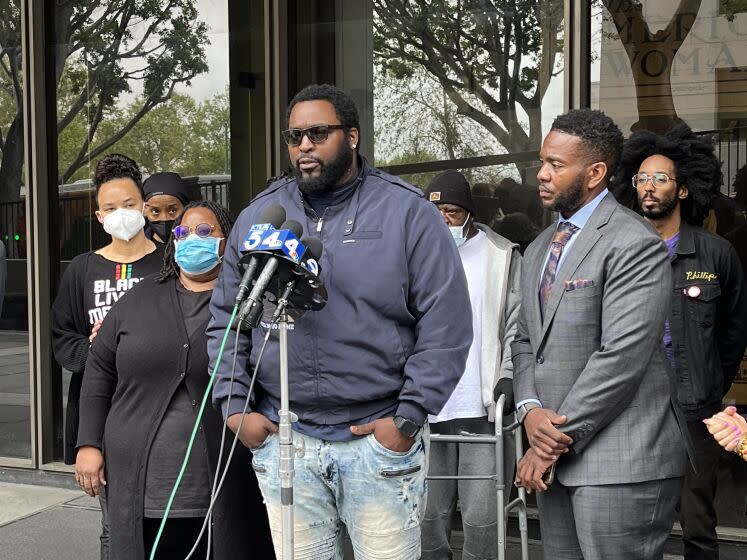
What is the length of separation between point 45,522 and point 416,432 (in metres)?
3.99

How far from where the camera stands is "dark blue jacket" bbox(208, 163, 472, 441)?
10.0 ft

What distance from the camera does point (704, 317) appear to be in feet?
14.5

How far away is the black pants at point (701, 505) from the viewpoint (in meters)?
4.56

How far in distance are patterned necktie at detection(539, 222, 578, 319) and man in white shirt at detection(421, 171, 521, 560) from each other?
1.07 meters

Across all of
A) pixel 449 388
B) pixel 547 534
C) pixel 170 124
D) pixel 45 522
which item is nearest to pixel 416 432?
pixel 449 388

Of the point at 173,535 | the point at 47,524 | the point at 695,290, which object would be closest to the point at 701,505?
the point at 695,290

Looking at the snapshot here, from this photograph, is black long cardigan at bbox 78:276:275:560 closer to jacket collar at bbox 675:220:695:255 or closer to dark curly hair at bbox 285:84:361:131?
dark curly hair at bbox 285:84:361:131

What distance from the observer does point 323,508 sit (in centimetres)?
314

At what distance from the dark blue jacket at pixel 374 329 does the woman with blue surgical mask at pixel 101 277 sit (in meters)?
1.50

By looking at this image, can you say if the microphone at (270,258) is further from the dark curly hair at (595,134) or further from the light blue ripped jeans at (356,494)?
the dark curly hair at (595,134)

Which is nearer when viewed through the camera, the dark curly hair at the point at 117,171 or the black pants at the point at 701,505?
the black pants at the point at 701,505

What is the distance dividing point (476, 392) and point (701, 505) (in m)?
1.20

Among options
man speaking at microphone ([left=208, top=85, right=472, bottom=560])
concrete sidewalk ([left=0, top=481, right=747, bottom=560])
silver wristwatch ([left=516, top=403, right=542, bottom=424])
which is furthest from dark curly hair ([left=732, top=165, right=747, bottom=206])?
man speaking at microphone ([left=208, top=85, right=472, bottom=560])

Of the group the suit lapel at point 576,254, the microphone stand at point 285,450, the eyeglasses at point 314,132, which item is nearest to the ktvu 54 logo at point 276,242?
the microphone stand at point 285,450
